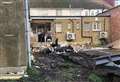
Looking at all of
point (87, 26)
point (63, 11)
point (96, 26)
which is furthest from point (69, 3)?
point (96, 26)

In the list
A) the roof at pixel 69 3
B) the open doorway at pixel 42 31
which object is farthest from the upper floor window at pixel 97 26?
the roof at pixel 69 3

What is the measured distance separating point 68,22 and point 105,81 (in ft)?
68.3

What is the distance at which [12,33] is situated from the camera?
10625mm

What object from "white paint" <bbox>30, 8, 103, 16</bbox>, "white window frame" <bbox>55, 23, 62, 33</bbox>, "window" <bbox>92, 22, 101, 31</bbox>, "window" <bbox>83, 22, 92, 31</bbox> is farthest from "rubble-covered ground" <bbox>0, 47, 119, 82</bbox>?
"white paint" <bbox>30, 8, 103, 16</bbox>

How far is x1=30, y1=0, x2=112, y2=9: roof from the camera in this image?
47.4 m

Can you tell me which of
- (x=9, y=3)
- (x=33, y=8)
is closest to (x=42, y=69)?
(x=9, y=3)

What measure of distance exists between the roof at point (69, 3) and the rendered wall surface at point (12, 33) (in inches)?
1419

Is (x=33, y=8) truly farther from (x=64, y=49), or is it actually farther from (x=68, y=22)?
(x=64, y=49)

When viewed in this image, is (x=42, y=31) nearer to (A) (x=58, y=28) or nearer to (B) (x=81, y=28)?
(A) (x=58, y=28)

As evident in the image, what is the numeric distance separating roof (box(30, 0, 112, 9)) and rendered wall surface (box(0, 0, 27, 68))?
36.1 m

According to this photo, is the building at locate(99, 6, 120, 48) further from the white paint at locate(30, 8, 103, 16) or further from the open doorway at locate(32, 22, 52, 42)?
the white paint at locate(30, 8, 103, 16)

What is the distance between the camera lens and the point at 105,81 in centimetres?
1023

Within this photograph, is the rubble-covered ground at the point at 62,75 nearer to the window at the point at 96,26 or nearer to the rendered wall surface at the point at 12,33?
the rendered wall surface at the point at 12,33

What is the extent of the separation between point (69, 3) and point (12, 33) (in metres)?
38.4
